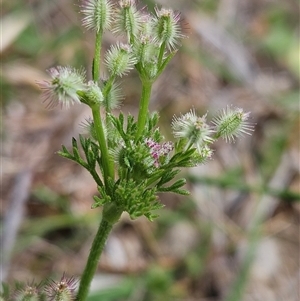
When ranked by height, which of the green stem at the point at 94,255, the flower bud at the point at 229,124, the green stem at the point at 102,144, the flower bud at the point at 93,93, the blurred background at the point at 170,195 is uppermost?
the blurred background at the point at 170,195

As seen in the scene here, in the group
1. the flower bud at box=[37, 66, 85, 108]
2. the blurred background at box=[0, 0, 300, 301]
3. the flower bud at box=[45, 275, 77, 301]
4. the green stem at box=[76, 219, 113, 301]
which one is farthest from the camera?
the blurred background at box=[0, 0, 300, 301]

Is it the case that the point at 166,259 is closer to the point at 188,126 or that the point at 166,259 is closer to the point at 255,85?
the point at 255,85

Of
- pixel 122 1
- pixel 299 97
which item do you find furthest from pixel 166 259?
pixel 122 1

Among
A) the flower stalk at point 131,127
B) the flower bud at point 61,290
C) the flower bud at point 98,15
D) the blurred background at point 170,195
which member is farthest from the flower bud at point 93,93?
the blurred background at point 170,195

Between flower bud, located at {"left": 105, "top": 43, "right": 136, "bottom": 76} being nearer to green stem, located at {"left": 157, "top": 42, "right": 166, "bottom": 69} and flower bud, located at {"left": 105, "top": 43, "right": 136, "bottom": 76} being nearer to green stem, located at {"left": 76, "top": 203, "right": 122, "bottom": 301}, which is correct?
green stem, located at {"left": 157, "top": 42, "right": 166, "bottom": 69}

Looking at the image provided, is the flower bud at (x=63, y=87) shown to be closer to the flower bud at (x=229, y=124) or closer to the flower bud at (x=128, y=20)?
the flower bud at (x=128, y=20)

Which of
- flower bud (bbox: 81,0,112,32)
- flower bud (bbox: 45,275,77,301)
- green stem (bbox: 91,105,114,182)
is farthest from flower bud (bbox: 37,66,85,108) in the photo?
flower bud (bbox: 45,275,77,301)
